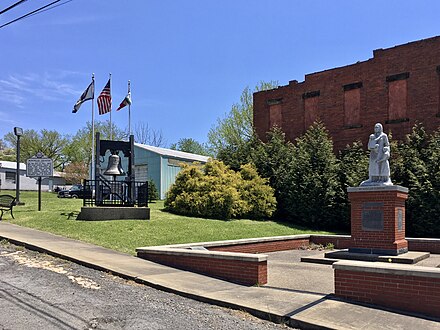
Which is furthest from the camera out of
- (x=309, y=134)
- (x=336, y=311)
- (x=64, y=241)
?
(x=309, y=134)

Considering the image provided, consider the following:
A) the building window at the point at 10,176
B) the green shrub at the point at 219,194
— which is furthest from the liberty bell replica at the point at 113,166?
the building window at the point at 10,176

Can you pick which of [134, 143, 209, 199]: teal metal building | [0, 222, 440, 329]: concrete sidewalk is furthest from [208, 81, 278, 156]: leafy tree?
[0, 222, 440, 329]: concrete sidewalk

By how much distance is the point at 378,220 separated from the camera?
12750mm

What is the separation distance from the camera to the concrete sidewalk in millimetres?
6172

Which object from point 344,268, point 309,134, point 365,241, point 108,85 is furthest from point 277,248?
point 108,85

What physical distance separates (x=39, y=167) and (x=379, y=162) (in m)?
14.7

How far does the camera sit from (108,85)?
31.6 metres

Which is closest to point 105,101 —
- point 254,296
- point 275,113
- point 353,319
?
point 275,113

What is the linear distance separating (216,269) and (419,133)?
15876mm

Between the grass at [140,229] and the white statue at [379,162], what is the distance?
5.48m

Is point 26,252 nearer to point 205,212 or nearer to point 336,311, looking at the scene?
point 336,311

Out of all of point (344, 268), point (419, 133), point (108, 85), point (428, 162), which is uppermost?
point (108, 85)

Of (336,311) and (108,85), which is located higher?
(108,85)

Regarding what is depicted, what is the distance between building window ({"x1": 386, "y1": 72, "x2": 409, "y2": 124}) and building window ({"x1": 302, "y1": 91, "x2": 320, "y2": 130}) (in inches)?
182
